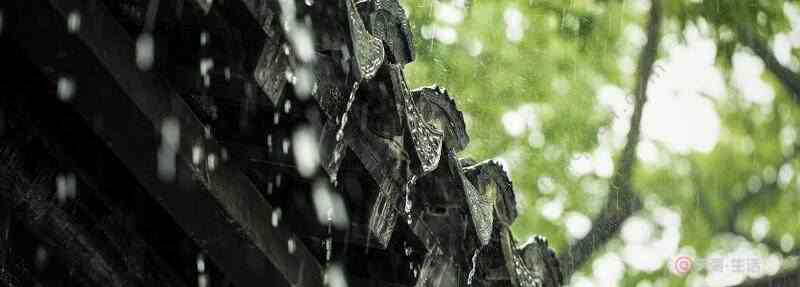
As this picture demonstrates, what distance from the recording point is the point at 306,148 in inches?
112

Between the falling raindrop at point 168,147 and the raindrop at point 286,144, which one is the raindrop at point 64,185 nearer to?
the falling raindrop at point 168,147

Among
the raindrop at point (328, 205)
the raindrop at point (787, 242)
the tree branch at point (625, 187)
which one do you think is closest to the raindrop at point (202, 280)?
the raindrop at point (328, 205)

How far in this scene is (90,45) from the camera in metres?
2.47

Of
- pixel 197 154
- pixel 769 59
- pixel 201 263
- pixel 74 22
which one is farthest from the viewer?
pixel 769 59

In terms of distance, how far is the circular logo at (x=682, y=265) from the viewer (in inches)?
543

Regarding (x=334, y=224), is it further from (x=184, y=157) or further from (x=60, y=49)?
(x=60, y=49)

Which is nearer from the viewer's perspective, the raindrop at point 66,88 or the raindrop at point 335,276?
the raindrop at point 66,88

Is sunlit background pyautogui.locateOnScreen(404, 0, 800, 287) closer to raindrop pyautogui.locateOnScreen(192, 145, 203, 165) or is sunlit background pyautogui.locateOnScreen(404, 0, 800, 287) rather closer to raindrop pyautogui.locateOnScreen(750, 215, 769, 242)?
raindrop pyautogui.locateOnScreen(750, 215, 769, 242)

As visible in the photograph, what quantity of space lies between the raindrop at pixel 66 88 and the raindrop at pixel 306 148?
23.4 inches

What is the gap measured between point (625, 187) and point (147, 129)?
460 inches

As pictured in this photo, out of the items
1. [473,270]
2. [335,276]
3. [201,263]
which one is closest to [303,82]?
[201,263]

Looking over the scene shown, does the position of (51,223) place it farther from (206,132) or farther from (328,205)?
(328,205)

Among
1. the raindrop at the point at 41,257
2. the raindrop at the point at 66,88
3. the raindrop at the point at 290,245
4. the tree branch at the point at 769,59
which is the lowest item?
the raindrop at the point at 41,257

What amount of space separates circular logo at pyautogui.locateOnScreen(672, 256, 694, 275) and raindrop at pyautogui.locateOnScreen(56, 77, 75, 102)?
12147 millimetres
